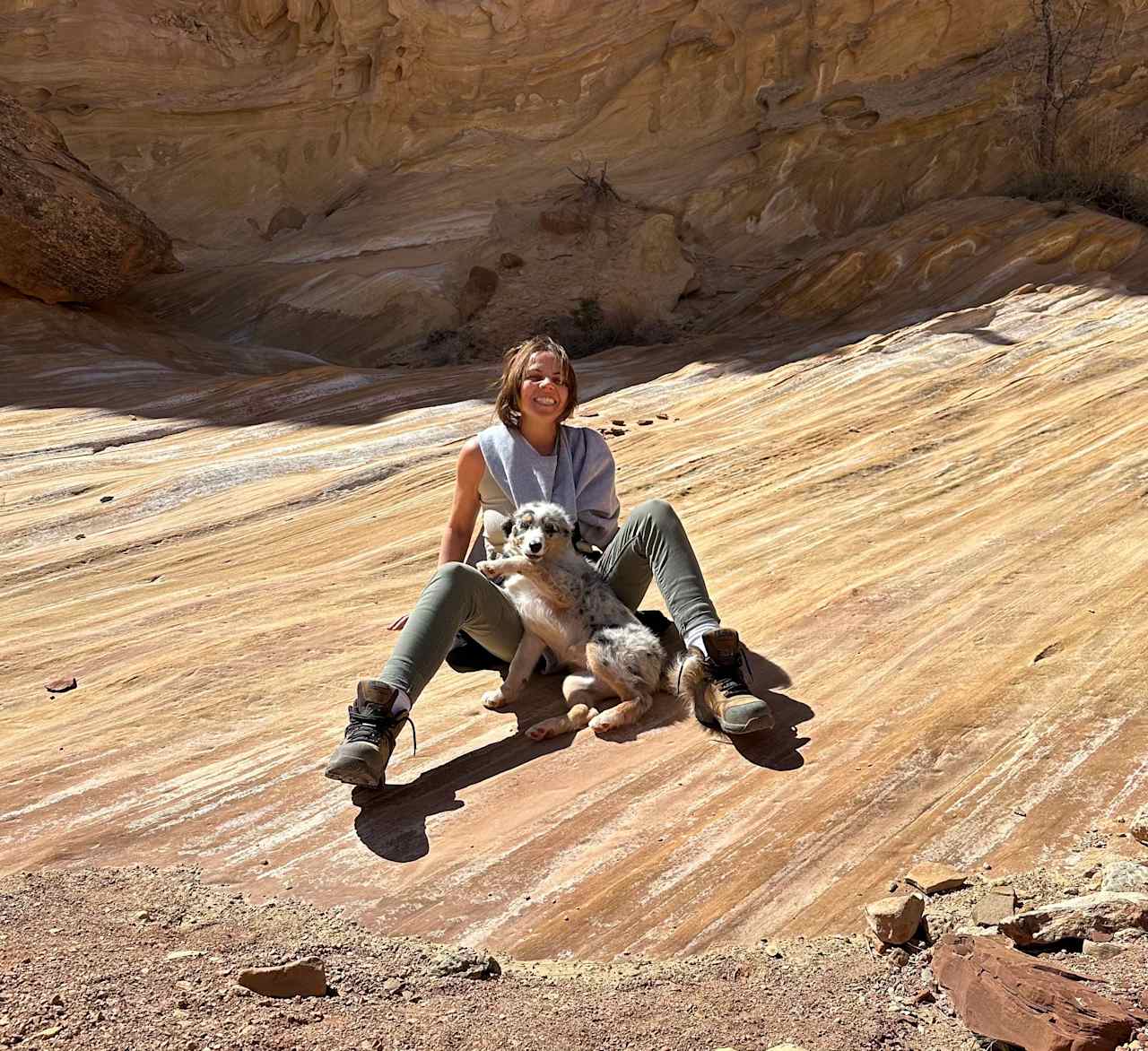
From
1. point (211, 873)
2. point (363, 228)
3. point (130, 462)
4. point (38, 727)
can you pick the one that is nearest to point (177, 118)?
point (363, 228)

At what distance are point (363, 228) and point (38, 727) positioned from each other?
10.7m

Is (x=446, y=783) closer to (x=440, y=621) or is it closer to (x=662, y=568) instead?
(x=440, y=621)

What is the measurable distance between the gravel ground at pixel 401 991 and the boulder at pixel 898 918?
0.04 meters

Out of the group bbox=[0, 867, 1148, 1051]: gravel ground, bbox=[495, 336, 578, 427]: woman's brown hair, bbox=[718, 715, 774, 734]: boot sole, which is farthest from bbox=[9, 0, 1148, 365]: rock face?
bbox=[0, 867, 1148, 1051]: gravel ground

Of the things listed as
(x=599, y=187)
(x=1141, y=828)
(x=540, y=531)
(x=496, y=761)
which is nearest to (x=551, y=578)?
(x=540, y=531)

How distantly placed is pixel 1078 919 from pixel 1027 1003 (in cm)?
45

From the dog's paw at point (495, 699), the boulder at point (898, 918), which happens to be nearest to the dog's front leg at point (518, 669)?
the dog's paw at point (495, 699)

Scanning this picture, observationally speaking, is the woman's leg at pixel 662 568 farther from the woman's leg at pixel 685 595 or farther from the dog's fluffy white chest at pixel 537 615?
the dog's fluffy white chest at pixel 537 615

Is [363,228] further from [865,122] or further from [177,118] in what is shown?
[865,122]

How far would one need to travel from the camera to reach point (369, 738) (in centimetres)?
307

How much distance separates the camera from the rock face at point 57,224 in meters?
10.2

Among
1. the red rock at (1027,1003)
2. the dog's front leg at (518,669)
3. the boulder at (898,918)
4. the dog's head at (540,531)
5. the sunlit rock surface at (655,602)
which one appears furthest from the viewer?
the dog's front leg at (518,669)

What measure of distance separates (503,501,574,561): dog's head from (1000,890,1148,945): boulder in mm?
1640

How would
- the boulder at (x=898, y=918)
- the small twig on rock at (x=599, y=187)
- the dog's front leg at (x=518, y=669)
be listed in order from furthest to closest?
1. the small twig on rock at (x=599, y=187)
2. the dog's front leg at (x=518, y=669)
3. the boulder at (x=898, y=918)
